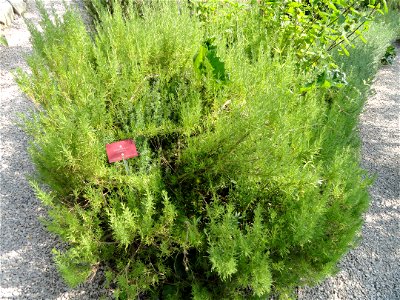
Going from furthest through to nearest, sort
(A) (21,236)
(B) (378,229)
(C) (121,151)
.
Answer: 1. (B) (378,229)
2. (A) (21,236)
3. (C) (121,151)

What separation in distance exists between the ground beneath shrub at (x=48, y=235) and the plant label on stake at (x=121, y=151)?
0.76 m

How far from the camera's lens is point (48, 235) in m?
2.27

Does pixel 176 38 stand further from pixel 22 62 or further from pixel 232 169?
pixel 22 62

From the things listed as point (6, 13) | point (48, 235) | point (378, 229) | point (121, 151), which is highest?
point (6, 13)

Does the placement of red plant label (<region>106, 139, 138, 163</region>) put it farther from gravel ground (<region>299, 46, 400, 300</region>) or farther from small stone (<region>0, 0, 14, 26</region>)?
small stone (<region>0, 0, 14, 26</region>)

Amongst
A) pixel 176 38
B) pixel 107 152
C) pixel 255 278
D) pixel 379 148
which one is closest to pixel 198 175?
pixel 107 152

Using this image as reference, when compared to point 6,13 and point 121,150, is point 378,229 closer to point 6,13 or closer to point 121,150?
point 121,150

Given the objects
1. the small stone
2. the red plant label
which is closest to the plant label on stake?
the red plant label

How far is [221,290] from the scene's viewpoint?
6.11 feet

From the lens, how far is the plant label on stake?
1.79 metres

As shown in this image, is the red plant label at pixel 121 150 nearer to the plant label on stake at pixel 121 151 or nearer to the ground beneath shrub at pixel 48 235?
the plant label on stake at pixel 121 151

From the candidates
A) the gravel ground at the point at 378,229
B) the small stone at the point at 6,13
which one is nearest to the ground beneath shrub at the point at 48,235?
the gravel ground at the point at 378,229

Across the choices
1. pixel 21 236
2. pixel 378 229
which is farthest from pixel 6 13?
pixel 378 229

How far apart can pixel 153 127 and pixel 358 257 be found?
1814mm
